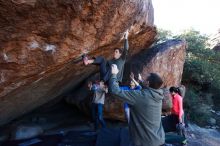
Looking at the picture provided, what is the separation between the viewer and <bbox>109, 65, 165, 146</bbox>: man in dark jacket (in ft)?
14.5

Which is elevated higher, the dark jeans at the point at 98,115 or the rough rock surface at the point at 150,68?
the rough rock surface at the point at 150,68

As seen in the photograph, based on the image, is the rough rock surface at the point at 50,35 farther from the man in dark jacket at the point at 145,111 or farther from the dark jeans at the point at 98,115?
the man in dark jacket at the point at 145,111

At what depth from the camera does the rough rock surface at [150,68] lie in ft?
34.8

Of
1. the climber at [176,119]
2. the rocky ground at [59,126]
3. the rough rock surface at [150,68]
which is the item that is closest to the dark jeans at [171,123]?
the climber at [176,119]

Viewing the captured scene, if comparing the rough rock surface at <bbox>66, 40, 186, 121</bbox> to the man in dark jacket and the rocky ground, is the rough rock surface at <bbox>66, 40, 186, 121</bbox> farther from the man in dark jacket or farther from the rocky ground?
the man in dark jacket

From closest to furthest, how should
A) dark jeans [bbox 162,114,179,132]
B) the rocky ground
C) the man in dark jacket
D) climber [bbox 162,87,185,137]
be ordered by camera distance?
1. the man in dark jacket
2. climber [bbox 162,87,185,137]
3. dark jeans [bbox 162,114,179,132]
4. the rocky ground

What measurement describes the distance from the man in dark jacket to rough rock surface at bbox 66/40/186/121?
5.86 meters

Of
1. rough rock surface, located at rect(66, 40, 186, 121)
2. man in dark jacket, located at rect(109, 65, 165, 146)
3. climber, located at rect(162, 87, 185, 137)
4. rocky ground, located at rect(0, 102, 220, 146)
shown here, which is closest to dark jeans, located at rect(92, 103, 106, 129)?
rocky ground, located at rect(0, 102, 220, 146)

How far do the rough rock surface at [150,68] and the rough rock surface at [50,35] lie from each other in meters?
2.37

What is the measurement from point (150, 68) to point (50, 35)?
5560 millimetres

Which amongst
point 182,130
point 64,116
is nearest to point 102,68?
point 182,130

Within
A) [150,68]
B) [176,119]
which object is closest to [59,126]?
[150,68]

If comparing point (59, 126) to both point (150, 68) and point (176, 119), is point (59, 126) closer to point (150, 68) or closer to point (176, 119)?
point (150, 68)

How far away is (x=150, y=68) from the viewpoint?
1103 centimetres
